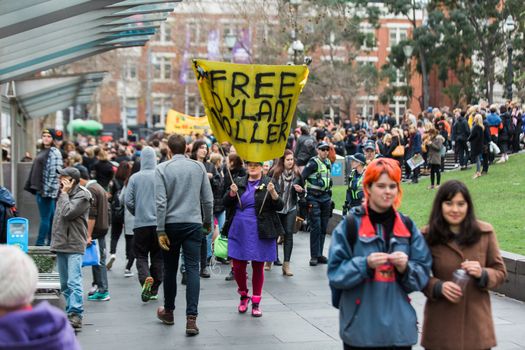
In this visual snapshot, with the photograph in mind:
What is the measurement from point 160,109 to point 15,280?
252 feet

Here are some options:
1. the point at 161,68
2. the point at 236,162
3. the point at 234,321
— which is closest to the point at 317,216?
the point at 236,162

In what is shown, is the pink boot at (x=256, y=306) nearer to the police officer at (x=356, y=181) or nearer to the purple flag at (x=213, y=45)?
the police officer at (x=356, y=181)

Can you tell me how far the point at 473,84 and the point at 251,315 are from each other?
44.0 meters

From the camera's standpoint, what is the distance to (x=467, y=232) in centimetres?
545

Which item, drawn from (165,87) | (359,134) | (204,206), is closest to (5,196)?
(204,206)

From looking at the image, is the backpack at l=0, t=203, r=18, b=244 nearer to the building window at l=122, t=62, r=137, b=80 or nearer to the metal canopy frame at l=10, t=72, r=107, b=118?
the metal canopy frame at l=10, t=72, r=107, b=118

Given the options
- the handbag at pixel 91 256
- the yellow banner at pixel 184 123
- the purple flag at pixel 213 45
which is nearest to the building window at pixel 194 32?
the purple flag at pixel 213 45

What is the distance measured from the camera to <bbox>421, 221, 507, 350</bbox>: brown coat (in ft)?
17.6

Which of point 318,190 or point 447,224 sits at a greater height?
point 447,224

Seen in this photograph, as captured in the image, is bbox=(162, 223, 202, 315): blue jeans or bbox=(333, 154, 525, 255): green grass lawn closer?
bbox=(162, 223, 202, 315): blue jeans

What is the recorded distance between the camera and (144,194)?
11.3 meters

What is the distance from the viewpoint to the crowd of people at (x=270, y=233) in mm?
5324

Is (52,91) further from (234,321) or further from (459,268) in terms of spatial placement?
(459,268)

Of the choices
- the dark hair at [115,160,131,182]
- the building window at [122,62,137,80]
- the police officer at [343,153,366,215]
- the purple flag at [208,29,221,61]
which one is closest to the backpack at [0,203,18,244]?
the dark hair at [115,160,131,182]
